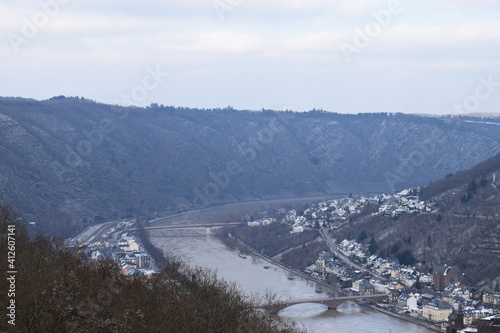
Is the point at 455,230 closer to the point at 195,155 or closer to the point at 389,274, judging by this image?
the point at 389,274

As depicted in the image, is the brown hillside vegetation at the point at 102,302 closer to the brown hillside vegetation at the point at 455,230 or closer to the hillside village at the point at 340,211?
the brown hillside vegetation at the point at 455,230

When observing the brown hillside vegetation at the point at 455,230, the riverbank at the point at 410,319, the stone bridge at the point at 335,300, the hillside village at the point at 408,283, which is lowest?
the riverbank at the point at 410,319

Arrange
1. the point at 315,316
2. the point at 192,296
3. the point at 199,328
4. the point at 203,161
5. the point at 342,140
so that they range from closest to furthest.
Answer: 1. the point at 199,328
2. the point at 192,296
3. the point at 315,316
4. the point at 203,161
5. the point at 342,140

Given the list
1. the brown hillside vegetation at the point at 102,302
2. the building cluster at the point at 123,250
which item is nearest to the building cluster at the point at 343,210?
the building cluster at the point at 123,250

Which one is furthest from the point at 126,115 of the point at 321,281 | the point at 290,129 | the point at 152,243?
the point at 321,281

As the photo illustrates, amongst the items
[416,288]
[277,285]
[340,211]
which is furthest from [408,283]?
[340,211]

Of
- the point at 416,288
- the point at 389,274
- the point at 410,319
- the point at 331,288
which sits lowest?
the point at 410,319

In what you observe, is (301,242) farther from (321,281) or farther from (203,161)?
(203,161)
